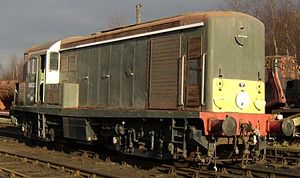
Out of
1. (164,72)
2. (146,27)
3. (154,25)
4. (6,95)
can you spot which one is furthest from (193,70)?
(6,95)

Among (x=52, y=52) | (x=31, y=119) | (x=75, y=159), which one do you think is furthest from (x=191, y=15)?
(x=31, y=119)

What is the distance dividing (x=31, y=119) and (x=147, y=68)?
6.71 metres

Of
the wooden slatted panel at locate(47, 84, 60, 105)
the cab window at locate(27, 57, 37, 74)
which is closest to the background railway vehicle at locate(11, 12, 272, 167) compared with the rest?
the wooden slatted panel at locate(47, 84, 60, 105)

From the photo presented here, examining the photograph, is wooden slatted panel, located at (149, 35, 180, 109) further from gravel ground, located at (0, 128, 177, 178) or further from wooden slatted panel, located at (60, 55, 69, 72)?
wooden slatted panel, located at (60, 55, 69, 72)

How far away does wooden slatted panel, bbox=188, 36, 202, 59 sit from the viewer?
9.59 meters

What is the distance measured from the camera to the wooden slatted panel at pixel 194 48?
9.59 meters

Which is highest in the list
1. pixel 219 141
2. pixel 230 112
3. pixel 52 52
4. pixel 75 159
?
pixel 52 52

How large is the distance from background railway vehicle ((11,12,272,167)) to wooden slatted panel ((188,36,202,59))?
0.07 feet

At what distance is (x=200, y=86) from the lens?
371 inches

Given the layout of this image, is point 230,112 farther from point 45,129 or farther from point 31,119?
point 31,119

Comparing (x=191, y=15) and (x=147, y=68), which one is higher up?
(x=191, y=15)

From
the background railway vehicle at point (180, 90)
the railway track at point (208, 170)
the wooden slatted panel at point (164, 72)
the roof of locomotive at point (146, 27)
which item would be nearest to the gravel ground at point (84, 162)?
the railway track at point (208, 170)

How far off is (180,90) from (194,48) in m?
1.00

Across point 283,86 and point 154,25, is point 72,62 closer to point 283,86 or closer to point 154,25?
point 154,25
